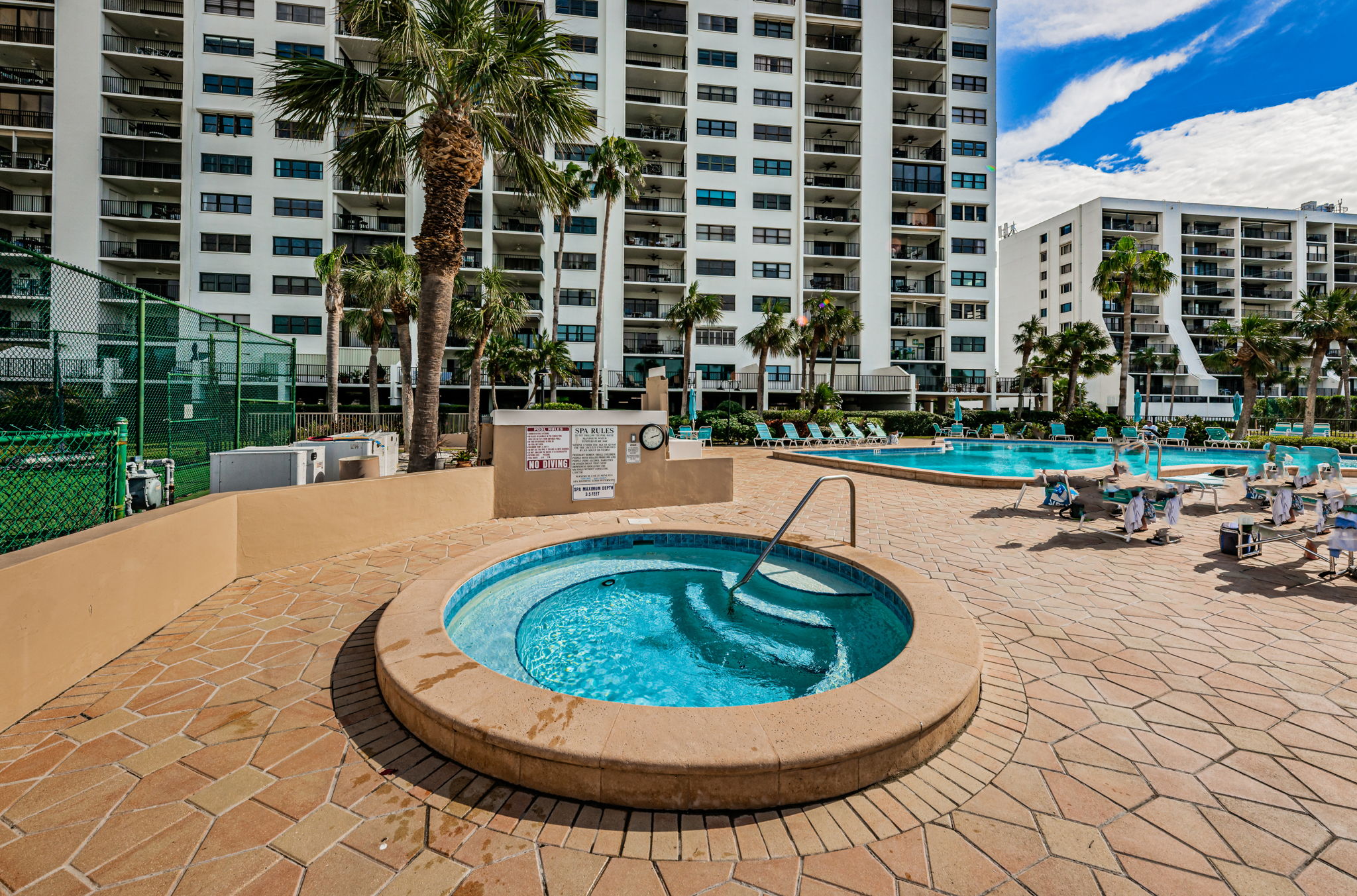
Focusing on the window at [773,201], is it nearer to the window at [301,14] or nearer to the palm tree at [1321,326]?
the palm tree at [1321,326]

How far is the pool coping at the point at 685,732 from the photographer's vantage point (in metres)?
2.12

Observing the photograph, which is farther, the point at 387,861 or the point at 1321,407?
the point at 1321,407

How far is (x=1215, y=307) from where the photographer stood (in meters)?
51.0

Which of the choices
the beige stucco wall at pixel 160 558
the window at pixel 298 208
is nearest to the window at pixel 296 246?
the window at pixel 298 208

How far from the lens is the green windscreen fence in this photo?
4883 millimetres

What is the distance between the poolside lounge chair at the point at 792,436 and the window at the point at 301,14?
112 ft

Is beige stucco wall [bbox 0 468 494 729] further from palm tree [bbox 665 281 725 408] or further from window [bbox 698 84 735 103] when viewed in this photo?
window [bbox 698 84 735 103]

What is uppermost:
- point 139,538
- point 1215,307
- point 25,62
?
point 25,62

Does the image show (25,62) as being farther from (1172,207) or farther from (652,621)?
(1172,207)

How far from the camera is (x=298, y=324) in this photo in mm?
29766

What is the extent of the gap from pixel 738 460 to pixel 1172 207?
60218 mm

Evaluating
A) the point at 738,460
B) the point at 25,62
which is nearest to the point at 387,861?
the point at 738,460

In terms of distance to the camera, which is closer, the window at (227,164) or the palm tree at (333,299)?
the palm tree at (333,299)

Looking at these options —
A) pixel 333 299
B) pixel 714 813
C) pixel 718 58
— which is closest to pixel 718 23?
pixel 718 58
